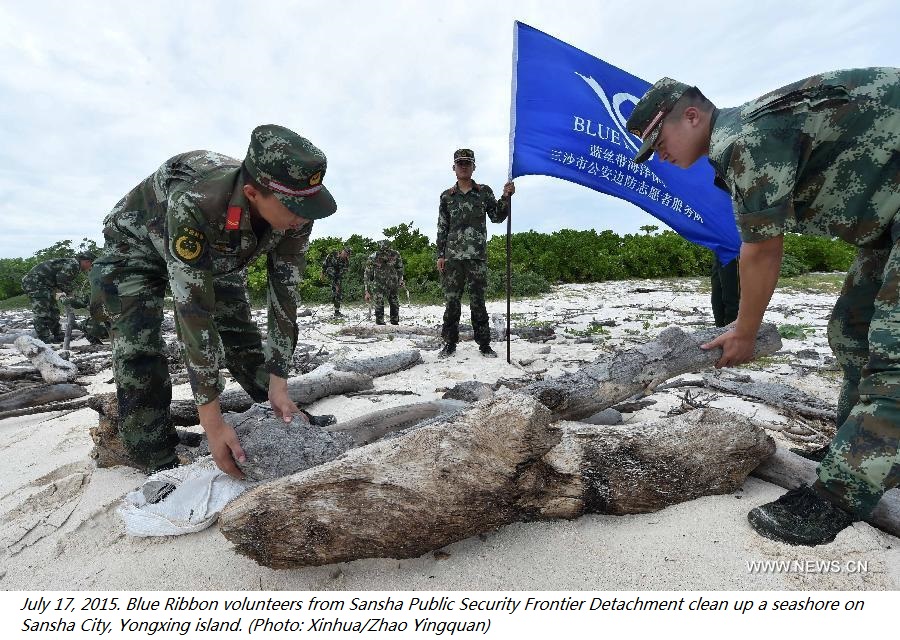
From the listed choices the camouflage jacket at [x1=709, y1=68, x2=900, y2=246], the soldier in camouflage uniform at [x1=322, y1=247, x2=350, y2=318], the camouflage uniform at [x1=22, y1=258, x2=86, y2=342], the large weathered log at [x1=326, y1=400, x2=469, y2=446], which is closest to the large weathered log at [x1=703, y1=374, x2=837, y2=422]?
the camouflage jacket at [x1=709, y1=68, x2=900, y2=246]

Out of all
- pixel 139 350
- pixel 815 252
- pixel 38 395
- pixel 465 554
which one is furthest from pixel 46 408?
pixel 815 252

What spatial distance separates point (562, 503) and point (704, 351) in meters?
1.02

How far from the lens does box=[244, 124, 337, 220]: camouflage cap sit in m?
1.80

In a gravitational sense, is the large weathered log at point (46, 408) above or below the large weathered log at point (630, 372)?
below

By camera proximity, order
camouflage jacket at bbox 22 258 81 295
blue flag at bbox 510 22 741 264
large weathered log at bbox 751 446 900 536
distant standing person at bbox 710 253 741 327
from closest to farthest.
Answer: large weathered log at bbox 751 446 900 536 → blue flag at bbox 510 22 741 264 → distant standing person at bbox 710 253 741 327 → camouflage jacket at bbox 22 258 81 295

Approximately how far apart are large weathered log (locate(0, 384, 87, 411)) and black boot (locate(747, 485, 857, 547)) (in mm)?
4734

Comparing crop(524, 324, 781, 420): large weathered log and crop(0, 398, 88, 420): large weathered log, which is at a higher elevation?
crop(524, 324, 781, 420): large weathered log

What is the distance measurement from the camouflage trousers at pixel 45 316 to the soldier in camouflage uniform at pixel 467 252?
772 cm

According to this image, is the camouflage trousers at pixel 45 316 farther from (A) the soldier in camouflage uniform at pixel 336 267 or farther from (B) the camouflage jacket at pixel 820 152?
(B) the camouflage jacket at pixel 820 152

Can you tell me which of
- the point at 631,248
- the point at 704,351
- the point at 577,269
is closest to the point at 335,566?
the point at 704,351

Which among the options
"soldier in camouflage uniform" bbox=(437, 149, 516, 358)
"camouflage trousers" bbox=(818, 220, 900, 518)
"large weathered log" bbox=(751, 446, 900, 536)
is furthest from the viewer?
"soldier in camouflage uniform" bbox=(437, 149, 516, 358)

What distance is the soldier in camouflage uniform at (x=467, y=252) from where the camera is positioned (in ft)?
18.2

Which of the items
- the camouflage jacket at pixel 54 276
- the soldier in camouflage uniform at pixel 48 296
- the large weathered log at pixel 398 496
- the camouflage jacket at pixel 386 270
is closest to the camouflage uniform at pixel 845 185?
the large weathered log at pixel 398 496

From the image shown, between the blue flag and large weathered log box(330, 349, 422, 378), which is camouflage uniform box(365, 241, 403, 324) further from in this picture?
the blue flag
